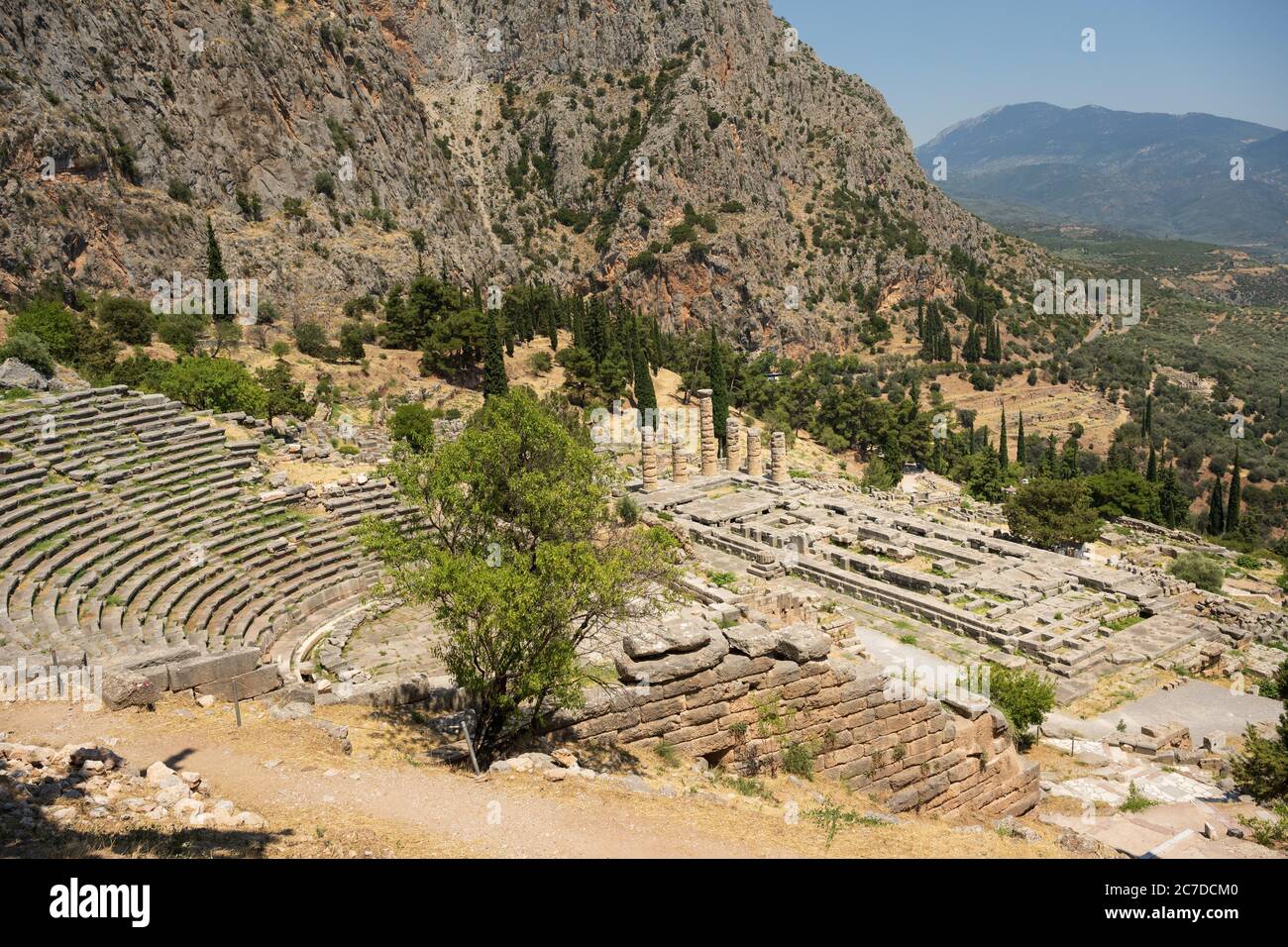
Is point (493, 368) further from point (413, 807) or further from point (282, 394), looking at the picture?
point (413, 807)

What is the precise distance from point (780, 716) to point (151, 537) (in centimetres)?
1623

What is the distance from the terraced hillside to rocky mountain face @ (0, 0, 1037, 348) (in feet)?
95.0

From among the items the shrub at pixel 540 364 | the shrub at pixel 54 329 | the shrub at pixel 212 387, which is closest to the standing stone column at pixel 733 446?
the shrub at pixel 540 364

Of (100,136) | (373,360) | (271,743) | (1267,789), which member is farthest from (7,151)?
(1267,789)

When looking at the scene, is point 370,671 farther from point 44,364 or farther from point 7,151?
point 7,151

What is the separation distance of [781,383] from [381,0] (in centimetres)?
6530

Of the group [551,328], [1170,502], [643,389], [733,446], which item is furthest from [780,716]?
[551,328]

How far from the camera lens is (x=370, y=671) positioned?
19.1 m

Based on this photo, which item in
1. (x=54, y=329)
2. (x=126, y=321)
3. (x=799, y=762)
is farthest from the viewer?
(x=126, y=321)

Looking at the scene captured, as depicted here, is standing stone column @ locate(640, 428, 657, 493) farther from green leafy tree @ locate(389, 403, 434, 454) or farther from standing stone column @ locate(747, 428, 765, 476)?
green leafy tree @ locate(389, 403, 434, 454)

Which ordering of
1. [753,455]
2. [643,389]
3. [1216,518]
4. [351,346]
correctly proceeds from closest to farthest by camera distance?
[753,455] → [351,346] → [1216,518] → [643,389]

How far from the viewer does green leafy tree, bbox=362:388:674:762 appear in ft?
37.6

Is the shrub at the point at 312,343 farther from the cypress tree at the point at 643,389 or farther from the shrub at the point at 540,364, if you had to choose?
the cypress tree at the point at 643,389

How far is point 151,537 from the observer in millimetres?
20422
